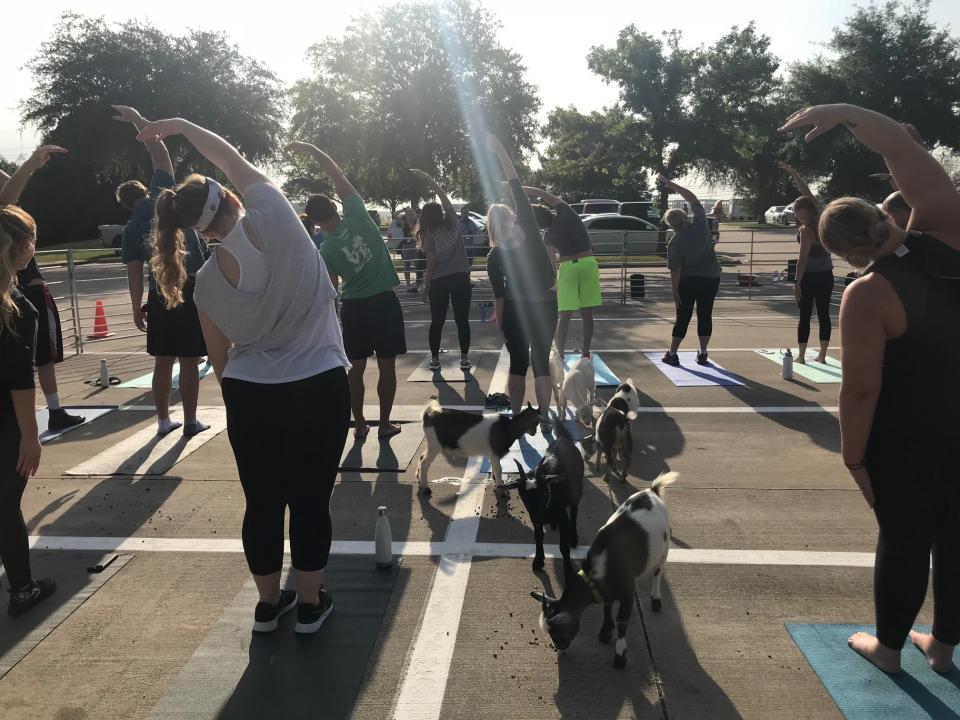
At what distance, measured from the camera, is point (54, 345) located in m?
6.12

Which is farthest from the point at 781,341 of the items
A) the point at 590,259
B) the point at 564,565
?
the point at 564,565

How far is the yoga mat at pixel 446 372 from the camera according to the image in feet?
26.4

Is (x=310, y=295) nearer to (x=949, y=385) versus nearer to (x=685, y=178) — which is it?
(x=949, y=385)

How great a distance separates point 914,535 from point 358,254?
154 inches

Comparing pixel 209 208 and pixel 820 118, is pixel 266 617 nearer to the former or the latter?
pixel 209 208

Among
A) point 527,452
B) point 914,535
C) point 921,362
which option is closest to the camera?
point 921,362

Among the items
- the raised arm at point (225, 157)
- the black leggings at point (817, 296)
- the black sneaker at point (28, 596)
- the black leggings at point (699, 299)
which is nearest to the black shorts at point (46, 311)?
the black sneaker at point (28, 596)

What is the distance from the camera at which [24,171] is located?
4926mm

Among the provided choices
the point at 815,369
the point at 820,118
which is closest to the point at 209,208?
the point at 820,118

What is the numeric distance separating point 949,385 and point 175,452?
5202 millimetres

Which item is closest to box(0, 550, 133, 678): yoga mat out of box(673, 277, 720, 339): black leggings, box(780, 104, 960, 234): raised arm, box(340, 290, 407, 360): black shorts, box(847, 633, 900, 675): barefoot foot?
box(340, 290, 407, 360): black shorts

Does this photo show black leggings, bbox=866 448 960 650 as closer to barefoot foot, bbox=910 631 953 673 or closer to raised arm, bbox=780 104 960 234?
barefoot foot, bbox=910 631 953 673

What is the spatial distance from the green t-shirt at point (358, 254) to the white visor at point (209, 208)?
2274mm

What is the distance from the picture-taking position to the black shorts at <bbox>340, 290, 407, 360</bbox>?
5430mm
